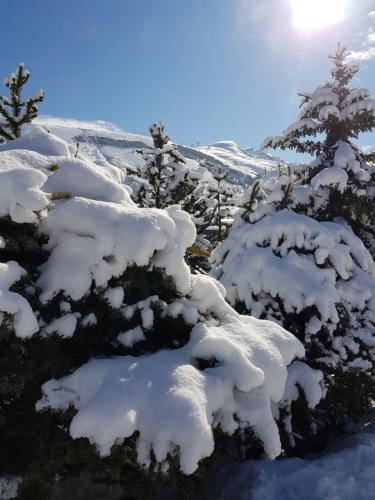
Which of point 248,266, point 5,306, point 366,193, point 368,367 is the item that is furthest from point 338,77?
point 5,306

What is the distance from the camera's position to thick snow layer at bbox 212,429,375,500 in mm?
4594

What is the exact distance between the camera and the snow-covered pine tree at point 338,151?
9086 mm

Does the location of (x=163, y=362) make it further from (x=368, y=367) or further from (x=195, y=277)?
(x=368, y=367)

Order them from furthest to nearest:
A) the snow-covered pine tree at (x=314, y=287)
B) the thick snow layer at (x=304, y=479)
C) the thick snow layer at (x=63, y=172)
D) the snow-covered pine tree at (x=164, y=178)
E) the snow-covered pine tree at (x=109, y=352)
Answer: the snow-covered pine tree at (x=164, y=178)
the snow-covered pine tree at (x=314, y=287)
the thick snow layer at (x=304, y=479)
the thick snow layer at (x=63, y=172)
the snow-covered pine tree at (x=109, y=352)

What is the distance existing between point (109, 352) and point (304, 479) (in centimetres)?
302

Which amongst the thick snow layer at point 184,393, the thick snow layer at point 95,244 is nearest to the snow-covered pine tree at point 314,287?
the thick snow layer at point 184,393

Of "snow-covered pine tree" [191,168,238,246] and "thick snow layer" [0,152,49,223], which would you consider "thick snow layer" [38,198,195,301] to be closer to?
"thick snow layer" [0,152,49,223]

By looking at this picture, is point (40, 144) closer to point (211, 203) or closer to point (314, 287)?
point (314, 287)

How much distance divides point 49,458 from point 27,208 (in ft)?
6.92

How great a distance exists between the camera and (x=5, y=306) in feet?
9.53

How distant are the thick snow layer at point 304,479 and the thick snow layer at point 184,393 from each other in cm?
163

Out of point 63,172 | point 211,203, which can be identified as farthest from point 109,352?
point 211,203

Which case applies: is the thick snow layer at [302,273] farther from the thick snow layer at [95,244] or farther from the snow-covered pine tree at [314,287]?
the thick snow layer at [95,244]

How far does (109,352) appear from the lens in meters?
3.80
